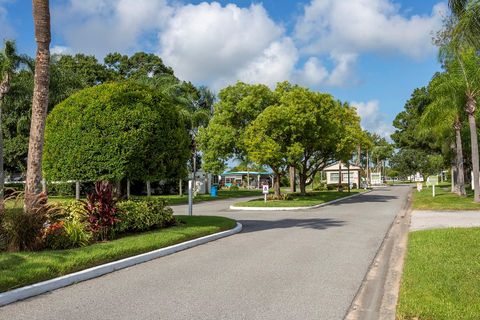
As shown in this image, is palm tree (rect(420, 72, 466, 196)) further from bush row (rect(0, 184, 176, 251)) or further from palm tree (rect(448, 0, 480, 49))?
bush row (rect(0, 184, 176, 251))

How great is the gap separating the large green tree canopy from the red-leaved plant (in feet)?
2.75

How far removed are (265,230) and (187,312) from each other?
30.7 feet

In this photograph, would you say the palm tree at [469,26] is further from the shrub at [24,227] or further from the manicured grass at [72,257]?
the shrub at [24,227]

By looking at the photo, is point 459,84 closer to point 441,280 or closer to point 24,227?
point 441,280

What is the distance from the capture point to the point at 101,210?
35.7 feet

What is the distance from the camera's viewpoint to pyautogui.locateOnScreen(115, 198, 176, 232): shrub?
468 inches

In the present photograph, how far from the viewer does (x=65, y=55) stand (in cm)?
4772

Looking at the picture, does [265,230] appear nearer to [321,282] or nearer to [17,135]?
[321,282]

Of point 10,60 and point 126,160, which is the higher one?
point 10,60

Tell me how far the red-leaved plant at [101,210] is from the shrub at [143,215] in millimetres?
481

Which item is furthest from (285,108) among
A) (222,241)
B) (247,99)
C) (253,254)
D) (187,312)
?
(187,312)

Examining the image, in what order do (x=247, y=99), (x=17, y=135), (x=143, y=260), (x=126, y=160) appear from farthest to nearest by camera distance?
1. (x=17, y=135)
2. (x=247, y=99)
3. (x=126, y=160)
4. (x=143, y=260)

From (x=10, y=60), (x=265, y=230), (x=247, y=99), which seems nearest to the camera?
(x=265, y=230)

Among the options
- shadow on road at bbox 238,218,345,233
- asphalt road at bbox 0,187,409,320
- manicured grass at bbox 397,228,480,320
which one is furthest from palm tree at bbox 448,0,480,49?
asphalt road at bbox 0,187,409,320
